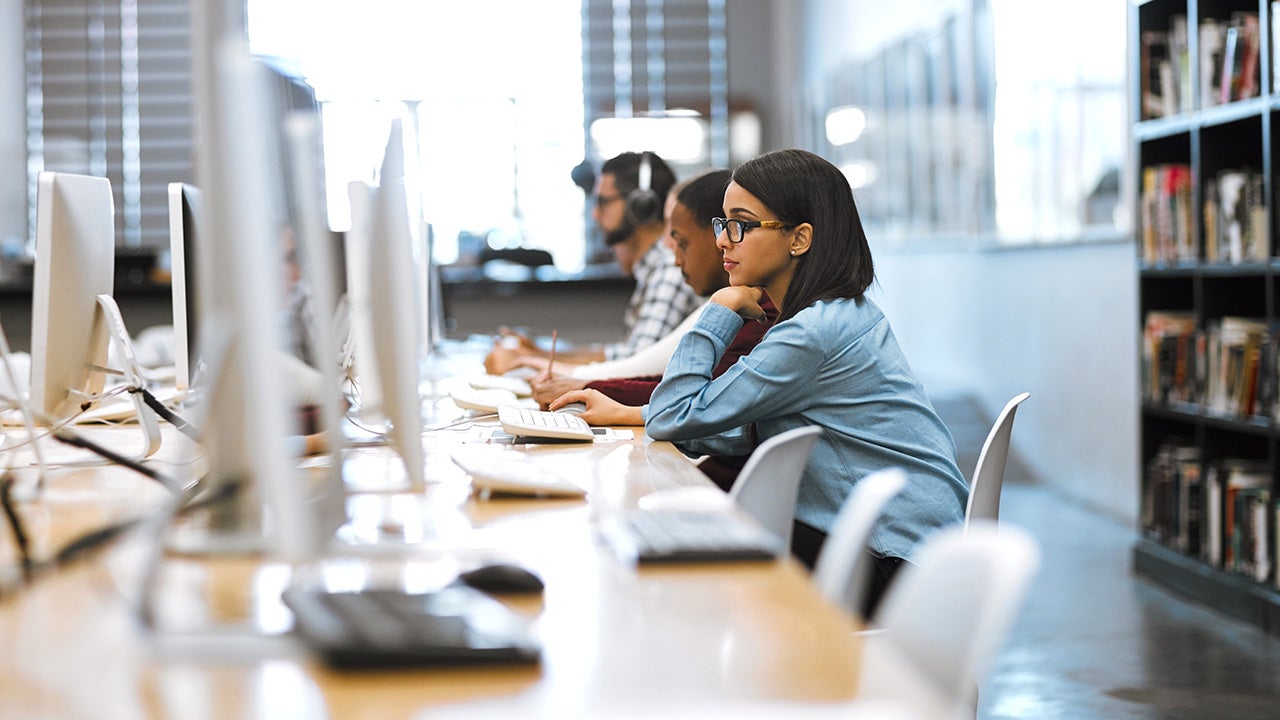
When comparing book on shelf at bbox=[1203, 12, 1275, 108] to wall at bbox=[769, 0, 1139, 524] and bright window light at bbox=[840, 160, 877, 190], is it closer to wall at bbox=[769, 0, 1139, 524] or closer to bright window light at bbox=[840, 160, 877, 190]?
wall at bbox=[769, 0, 1139, 524]

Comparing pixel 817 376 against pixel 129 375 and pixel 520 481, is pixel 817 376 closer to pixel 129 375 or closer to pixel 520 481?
pixel 520 481

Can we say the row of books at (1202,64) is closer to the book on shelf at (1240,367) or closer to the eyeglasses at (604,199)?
the book on shelf at (1240,367)

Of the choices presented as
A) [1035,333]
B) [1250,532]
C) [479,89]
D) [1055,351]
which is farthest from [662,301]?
[479,89]

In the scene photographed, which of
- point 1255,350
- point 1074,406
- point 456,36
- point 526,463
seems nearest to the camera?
point 526,463

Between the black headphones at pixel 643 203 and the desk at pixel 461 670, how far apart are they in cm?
253

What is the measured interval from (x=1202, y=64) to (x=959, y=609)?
3259 mm

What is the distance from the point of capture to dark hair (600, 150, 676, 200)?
3.94 metres

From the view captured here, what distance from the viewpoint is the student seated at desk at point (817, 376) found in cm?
201

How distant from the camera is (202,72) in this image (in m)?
1.12

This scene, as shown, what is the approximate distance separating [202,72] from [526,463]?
2.92 feet

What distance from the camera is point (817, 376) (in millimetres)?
2043

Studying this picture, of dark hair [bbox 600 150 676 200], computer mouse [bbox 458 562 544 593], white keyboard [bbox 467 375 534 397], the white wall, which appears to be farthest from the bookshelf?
computer mouse [bbox 458 562 544 593]

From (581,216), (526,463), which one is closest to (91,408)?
(526,463)

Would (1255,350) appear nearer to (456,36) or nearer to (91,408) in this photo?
(91,408)
